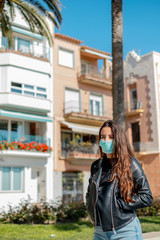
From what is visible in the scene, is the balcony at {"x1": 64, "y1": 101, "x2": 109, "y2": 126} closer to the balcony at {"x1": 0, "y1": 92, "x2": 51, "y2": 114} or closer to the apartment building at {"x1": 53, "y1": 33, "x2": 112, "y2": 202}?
the apartment building at {"x1": 53, "y1": 33, "x2": 112, "y2": 202}

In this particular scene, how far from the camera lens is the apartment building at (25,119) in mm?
24625

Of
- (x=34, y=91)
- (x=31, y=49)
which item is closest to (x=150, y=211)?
(x=34, y=91)

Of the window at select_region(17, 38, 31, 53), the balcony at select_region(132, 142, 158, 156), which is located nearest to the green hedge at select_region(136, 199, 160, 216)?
the balcony at select_region(132, 142, 158, 156)

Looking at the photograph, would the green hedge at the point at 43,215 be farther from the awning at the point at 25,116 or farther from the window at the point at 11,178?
the awning at the point at 25,116

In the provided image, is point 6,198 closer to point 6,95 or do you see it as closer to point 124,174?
point 6,95

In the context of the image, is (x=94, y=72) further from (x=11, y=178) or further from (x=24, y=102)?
(x=11, y=178)

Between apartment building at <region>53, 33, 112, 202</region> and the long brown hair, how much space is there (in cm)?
2396

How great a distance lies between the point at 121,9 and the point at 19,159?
1554 centimetres

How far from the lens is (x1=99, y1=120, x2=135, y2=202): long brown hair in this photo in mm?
Result: 3174

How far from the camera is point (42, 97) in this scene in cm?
2719

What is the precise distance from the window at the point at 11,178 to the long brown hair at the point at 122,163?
866 inches

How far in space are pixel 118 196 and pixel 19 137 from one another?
2280 cm

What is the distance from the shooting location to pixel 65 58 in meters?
30.2

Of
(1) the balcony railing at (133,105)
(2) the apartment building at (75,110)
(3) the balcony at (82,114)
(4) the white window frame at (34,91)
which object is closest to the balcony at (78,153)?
(2) the apartment building at (75,110)
